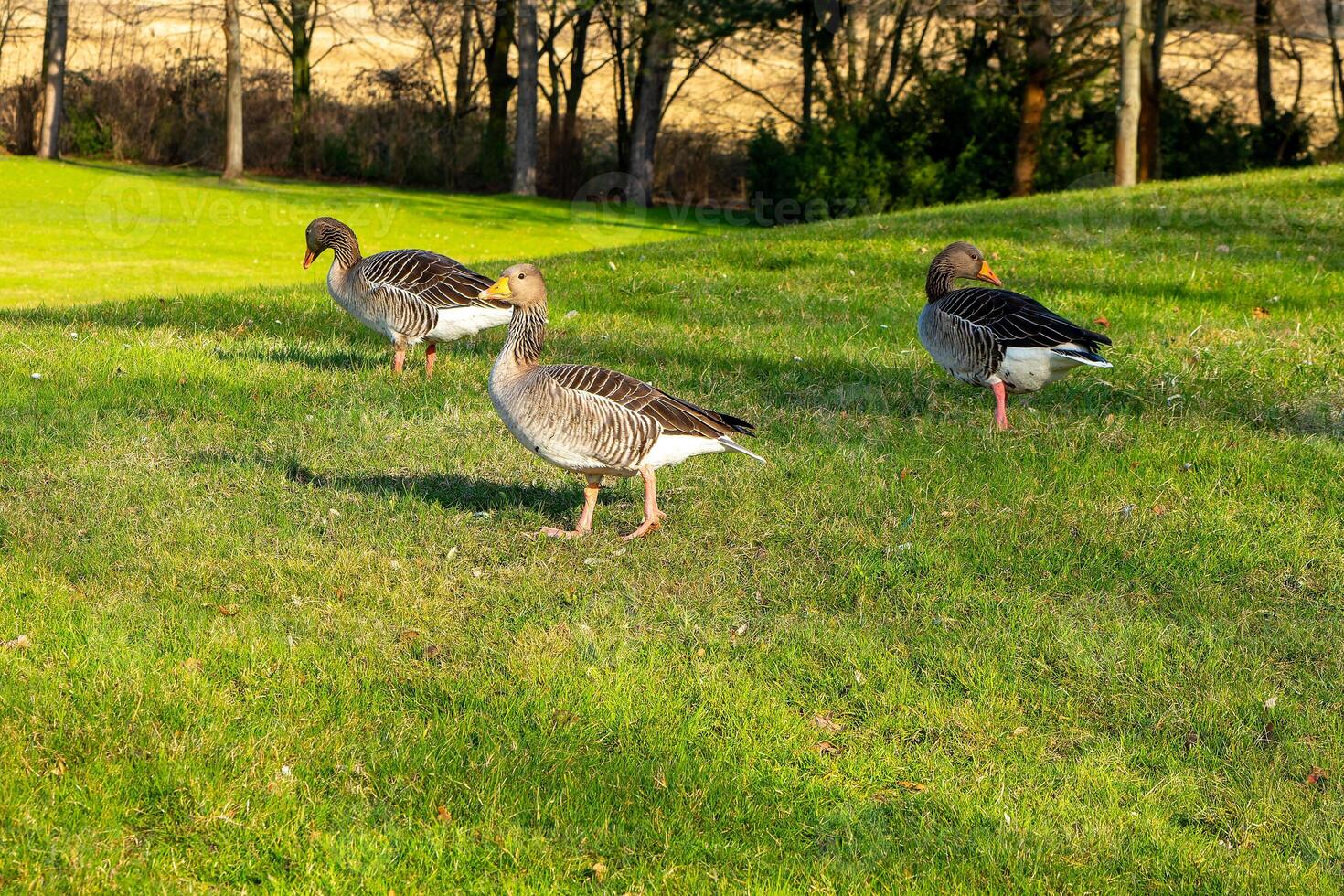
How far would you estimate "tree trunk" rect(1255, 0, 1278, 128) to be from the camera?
1281 inches

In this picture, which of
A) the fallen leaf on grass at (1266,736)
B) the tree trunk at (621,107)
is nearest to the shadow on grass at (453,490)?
the fallen leaf on grass at (1266,736)

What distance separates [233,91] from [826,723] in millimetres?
37397

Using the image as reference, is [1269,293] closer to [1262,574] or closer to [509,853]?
[1262,574]

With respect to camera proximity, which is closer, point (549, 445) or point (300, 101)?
point (549, 445)

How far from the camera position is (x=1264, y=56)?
123 ft

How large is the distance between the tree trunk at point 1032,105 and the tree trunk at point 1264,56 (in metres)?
6.17

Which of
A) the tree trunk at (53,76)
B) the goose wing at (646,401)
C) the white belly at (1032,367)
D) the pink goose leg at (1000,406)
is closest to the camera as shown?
the goose wing at (646,401)

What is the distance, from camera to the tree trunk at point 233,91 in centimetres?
3644

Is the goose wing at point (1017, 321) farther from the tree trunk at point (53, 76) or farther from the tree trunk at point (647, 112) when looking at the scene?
the tree trunk at point (53, 76)

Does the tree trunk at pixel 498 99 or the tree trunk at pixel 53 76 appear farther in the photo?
the tree trunk at pixel 498 99

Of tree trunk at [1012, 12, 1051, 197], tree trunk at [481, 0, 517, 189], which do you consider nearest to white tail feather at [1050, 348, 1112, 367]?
tree trunk at [1012, 12, 1051, 197]

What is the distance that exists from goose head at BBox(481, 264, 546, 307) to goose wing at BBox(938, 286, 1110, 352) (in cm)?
347

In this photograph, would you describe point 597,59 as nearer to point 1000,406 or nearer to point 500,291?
point 1000,406
